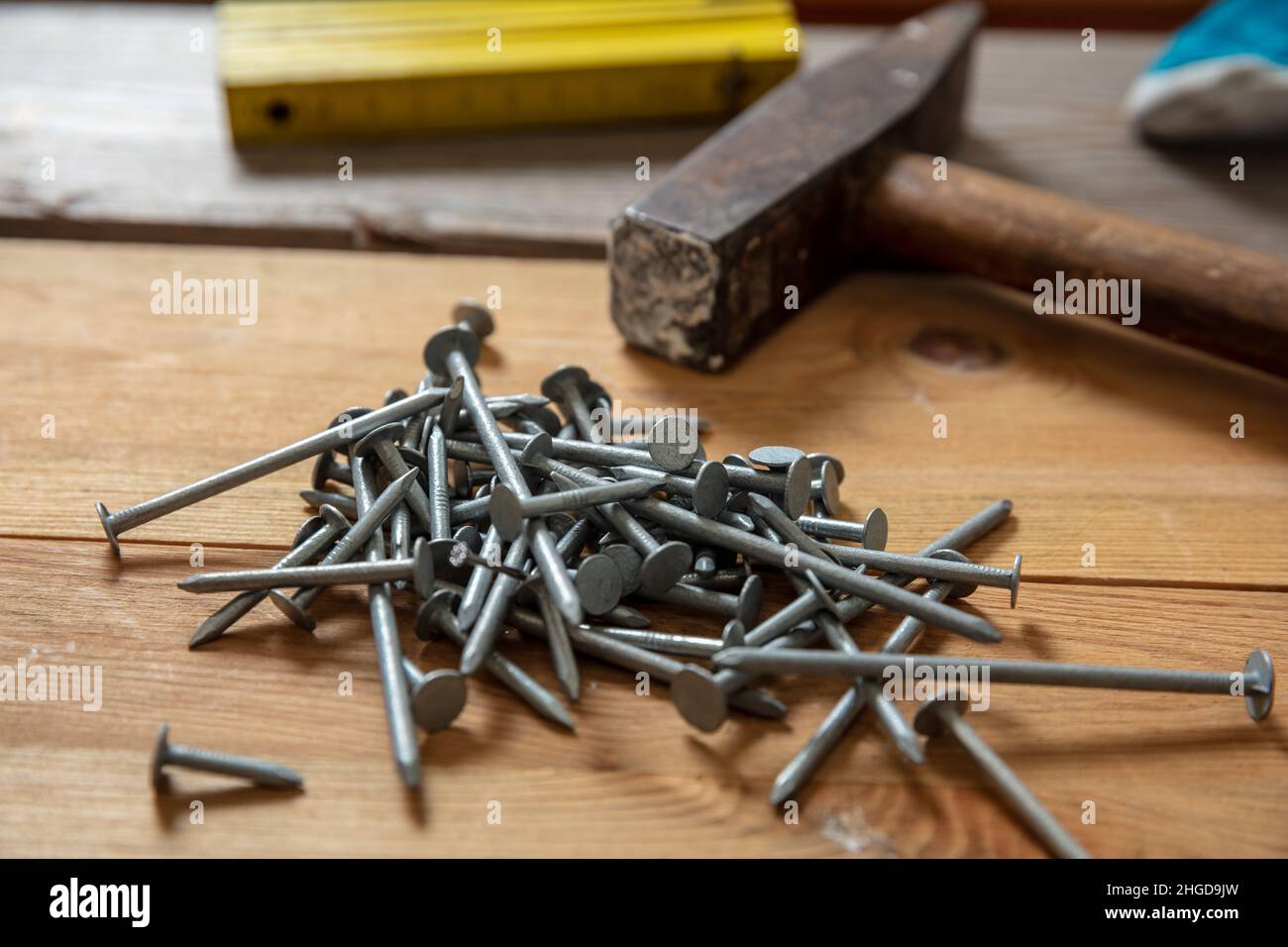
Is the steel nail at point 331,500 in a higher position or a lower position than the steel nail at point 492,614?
higher

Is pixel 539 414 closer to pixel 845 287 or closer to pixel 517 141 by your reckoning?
pixel 845 287

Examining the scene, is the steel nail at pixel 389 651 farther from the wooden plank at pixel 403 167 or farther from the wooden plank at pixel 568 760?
the wooden plank at pixel 403 167

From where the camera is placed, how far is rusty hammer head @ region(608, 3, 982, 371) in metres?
1.51

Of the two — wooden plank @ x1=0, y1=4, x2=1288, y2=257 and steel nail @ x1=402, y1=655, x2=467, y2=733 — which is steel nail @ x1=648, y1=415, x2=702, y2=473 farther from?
wooden plank @ x1=0, y1=4, x2=1288, y2=257

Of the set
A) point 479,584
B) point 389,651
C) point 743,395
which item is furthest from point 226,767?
point 743,395

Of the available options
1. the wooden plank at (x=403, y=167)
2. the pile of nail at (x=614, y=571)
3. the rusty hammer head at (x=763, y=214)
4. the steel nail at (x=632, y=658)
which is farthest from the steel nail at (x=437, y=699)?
the wooden plank at (x=403, y=167)

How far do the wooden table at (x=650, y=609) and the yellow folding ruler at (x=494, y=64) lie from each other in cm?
36

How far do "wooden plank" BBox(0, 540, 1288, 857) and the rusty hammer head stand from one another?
0.49 m

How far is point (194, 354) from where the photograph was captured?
5.21ft

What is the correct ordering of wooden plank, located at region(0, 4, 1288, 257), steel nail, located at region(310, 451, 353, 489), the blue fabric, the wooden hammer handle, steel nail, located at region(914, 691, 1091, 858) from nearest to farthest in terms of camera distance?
steel nail, located at region(914, 691, 1091, 858) < steel nail, located at region(310, 451, 353, 489) < the wooden hammer handle < wooden plank, located at region(0, 4, 1288, 257) < the blue fabric

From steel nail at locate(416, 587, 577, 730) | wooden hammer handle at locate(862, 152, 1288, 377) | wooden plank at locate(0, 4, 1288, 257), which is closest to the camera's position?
steel nail at locate(416, 587, 577, 730)

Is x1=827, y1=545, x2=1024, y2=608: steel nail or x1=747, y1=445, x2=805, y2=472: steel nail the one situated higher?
x1=747, y1=445, x2=805, y2=472: steel nail

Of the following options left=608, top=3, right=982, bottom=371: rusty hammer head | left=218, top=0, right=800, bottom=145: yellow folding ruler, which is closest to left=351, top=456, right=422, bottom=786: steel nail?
left=608, top=3, right=982, bottom=371: rusty hammer head

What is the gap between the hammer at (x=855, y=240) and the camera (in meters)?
1.50
